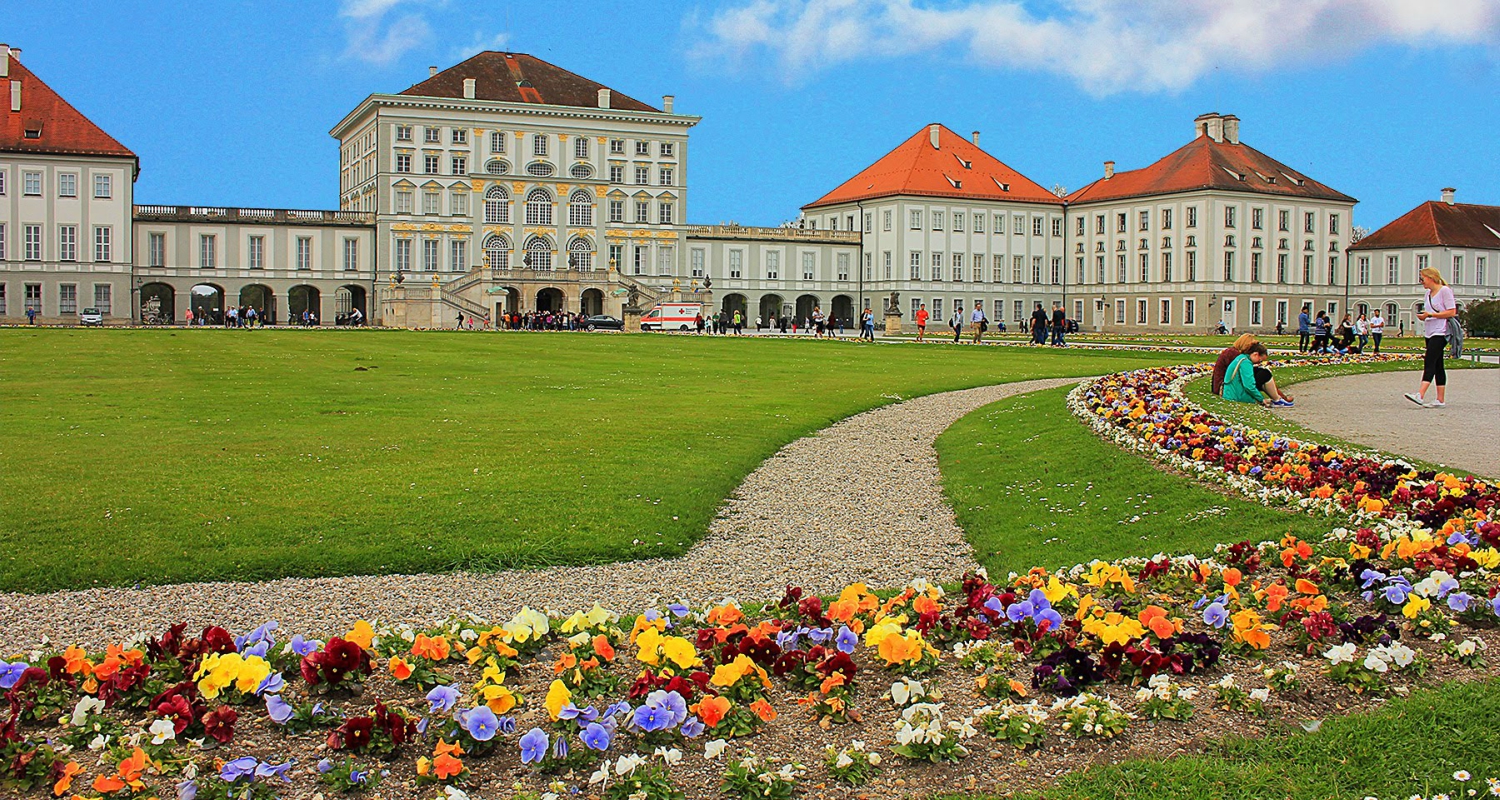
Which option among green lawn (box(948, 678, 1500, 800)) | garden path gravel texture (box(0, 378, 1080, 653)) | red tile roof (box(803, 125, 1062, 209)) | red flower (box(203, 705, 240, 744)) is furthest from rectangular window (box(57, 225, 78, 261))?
green lawn (box(948, 678, 1500, 800))

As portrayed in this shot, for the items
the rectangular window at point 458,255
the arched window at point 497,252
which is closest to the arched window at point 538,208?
the arched window at point 497,252

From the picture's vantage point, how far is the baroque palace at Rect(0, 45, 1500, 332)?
3036 inches

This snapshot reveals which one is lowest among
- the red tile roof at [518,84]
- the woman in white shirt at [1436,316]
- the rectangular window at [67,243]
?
the woman in white shirt at [1436,316]

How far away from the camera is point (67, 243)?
76562 mm

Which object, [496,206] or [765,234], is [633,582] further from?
[765,234]

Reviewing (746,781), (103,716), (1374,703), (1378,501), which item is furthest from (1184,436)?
(103,716)

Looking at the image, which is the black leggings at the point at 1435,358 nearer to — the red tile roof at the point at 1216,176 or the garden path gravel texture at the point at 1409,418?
the garden path gravel texture at the point at 1409,418

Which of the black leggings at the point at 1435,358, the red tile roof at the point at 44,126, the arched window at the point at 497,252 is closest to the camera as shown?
the black leggings at the point at 1435,358

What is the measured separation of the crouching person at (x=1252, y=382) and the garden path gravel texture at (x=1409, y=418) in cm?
41

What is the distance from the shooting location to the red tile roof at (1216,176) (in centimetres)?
8475

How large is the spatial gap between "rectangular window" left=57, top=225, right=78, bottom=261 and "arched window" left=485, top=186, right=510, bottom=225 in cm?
2401

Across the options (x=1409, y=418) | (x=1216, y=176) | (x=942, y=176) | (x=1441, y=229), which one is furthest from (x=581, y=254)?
(x=1409, y=418)

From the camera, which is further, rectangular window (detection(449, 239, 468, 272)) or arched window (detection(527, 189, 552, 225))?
arched window (detection(527, 189, 552, 225))

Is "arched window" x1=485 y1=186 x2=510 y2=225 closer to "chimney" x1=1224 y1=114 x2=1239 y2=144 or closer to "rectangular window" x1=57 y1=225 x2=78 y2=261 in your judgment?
"rectangular window" x1=57 y1=225 x2=78 y2=261
